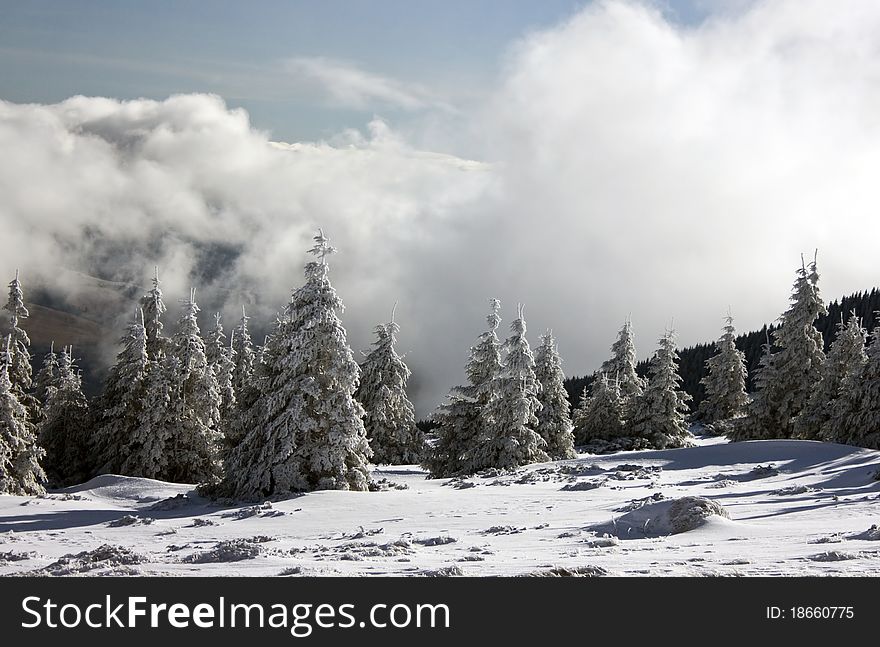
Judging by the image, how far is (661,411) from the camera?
49.3 meters

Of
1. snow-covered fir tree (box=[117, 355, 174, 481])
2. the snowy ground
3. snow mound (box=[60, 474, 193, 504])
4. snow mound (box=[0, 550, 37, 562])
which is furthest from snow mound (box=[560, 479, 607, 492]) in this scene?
snow-covered fir tree (box=[117, 355, 174, 481])

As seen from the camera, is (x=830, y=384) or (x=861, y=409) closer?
(x=861, y=409)

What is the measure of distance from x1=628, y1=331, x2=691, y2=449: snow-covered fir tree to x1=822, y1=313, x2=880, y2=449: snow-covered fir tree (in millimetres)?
11321

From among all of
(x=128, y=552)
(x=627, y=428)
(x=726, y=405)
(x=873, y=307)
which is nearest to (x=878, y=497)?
(x=128, y=552)

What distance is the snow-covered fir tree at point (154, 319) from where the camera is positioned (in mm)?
40281

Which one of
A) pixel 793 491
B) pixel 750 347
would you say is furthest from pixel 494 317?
pixel 750 347

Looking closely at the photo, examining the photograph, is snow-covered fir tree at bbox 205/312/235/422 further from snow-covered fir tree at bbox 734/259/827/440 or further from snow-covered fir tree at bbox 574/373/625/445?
snow-covered fir tree at bbox 734/259/827/440

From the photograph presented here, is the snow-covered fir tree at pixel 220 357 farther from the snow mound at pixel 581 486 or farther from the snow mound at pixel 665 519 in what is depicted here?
the snow mound at pixel 665 519

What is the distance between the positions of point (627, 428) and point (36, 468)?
130 ft

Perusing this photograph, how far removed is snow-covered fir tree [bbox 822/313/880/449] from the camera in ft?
121

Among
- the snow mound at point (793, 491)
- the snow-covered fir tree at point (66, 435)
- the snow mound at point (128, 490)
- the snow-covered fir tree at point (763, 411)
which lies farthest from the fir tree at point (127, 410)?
the snow-covered fir tree at point (763, 411)

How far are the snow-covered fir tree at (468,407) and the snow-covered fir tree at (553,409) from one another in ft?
20.3

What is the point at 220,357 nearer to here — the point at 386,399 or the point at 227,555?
the point at 386,399

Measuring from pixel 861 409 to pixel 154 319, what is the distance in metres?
41.7
